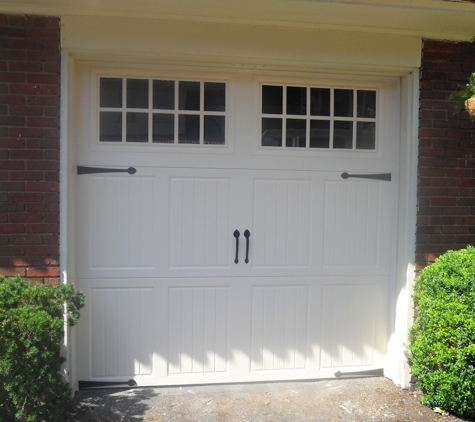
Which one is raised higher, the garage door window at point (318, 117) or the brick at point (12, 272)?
the garage door window at point (318, 117)

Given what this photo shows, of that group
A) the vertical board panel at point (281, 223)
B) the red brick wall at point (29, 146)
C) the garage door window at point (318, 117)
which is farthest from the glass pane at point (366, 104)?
the red brick wall at point (29, 146)

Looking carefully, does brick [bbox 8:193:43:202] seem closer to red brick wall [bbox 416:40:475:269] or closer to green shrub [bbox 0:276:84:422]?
green shrub [bbox 0:276:84:422]

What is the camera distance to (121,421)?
3.61 m

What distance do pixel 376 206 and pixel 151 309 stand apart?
2.08m

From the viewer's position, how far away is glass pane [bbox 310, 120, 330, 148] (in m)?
4.27

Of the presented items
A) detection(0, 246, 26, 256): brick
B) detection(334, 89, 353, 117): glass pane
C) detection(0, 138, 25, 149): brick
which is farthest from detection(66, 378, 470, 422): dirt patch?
detection(334, 89, 353, 117): glass pane

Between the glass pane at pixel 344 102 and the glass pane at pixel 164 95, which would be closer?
the glass pane at pixel 164 95

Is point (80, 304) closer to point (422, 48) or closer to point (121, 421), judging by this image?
point (121, 421)

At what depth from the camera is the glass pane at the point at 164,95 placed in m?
4.06

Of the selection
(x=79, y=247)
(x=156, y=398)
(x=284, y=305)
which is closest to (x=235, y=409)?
(x=156, y=398)

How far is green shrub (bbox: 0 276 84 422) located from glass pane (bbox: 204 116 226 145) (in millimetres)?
1602

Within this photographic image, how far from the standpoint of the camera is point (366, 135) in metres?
4.33

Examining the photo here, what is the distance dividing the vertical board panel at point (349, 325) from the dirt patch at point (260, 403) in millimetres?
202

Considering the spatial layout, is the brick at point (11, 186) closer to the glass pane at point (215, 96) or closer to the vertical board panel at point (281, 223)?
the glass pane at point (215, 96)
